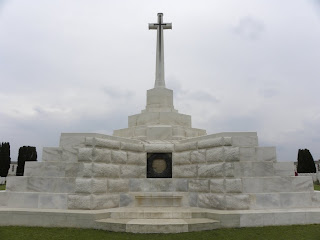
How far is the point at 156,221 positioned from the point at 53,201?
11.8ft

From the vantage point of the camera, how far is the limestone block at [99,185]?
8445 mm

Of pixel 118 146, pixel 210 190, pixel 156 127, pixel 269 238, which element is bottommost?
pixel 269 238

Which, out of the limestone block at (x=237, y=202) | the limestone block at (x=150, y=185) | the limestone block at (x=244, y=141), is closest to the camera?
the limestone block at (x=237, y=202)

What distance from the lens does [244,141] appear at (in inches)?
357

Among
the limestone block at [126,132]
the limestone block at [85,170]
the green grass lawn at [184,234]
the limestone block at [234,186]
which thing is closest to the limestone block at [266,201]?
the limestone block at [234,186]

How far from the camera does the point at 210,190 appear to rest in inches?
351

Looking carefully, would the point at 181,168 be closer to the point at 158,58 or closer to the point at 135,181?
the point at 135,181

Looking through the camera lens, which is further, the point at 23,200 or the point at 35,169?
the point at 35,169

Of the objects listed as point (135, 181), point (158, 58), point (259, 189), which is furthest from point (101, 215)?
point (158, 58)

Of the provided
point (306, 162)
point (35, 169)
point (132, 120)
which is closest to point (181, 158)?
point (132, 120)

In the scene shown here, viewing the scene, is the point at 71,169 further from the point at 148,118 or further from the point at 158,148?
the point at 148,118

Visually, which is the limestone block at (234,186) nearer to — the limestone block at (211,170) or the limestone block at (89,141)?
the limestone block at (211,170)

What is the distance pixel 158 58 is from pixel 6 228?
10.4 m

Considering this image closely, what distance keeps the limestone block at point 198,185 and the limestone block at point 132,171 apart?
1869mm
